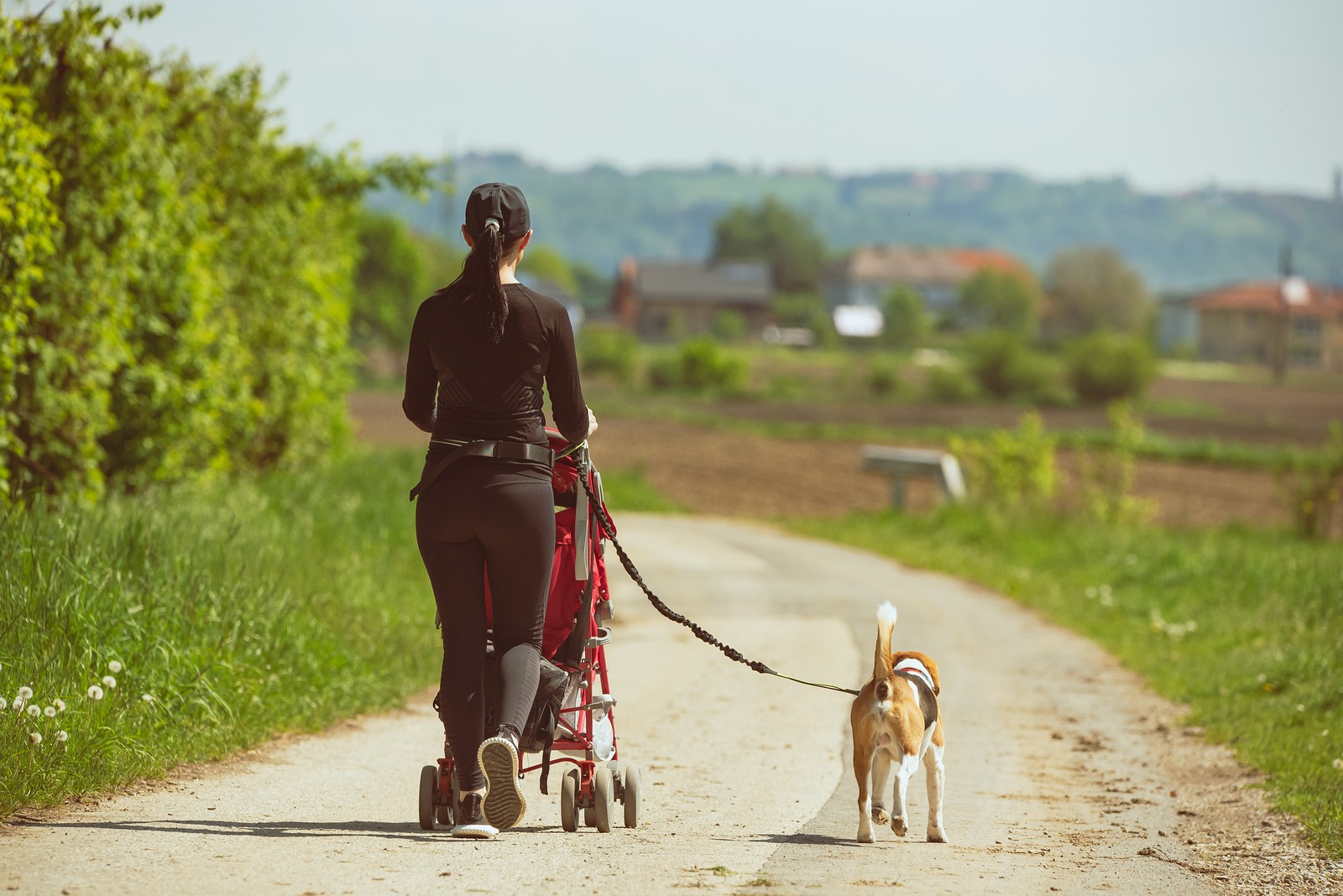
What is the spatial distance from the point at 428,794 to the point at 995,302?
167 meters

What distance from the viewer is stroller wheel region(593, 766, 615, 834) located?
5984 mm

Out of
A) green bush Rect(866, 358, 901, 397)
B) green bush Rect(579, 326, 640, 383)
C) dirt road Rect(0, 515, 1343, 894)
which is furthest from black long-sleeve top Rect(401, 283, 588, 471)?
green bush Rect(579, 326, 640, 383)

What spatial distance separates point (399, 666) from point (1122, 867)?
211 inches

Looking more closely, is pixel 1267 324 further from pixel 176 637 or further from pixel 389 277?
pixel 176 637

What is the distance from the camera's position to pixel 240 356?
46.0ft

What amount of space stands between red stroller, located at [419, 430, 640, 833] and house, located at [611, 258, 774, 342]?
14696 centimetres

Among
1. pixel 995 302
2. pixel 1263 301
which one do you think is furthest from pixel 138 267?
pixel 995 302

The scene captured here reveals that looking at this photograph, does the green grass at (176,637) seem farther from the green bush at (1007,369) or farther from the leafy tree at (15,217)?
the green bush at (1007,369)

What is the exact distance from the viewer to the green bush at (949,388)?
71938 millimetres

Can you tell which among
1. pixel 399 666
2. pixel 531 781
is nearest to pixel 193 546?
pixel 399 666


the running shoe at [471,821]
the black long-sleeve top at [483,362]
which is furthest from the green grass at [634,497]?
the black long-sleeve top at [483,362]

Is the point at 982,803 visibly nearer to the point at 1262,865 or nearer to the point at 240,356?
the point at 1262,865

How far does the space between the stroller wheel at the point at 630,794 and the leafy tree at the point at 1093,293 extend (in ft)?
498

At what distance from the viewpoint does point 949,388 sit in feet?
236
